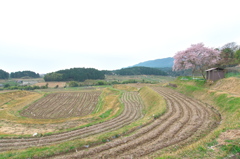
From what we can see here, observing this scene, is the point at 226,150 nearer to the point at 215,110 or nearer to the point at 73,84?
the point at 215,110

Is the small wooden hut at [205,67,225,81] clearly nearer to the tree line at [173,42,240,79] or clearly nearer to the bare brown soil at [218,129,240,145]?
the tree line at [173,42,240,79]

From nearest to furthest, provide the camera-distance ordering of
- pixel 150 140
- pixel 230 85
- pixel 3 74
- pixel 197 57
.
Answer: pixel 150 140 → pixel 230 85 → pixel 197 57 → pixel 3 74

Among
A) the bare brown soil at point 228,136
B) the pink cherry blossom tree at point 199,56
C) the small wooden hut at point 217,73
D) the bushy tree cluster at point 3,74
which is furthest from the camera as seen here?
the bushy tree cluster at point 3,74

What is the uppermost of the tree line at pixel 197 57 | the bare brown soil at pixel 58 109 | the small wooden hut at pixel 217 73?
the tree line at pixel 197 57

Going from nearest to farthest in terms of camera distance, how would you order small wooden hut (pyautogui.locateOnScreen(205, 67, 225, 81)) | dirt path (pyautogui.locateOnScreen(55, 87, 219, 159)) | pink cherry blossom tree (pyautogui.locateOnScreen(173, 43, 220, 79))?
dirt path (pyautogui.locateOnScreen(55, 87, 219, 159)) < small wooden hut (pyautogui.locateOnScreen(205, 67, 225, 81)) < pink cherry blossom tree (pyautogui.locateOnScreen(173, 43, 220, 79))

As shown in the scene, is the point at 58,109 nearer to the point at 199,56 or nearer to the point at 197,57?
the point at 197,57

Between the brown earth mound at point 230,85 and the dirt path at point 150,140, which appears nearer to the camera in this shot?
the dirt path at point 150,140

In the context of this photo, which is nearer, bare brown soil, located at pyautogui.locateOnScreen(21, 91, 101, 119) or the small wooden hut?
the small wooden hut

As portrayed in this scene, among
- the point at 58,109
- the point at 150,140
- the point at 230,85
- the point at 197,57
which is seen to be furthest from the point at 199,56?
the point at 58,109

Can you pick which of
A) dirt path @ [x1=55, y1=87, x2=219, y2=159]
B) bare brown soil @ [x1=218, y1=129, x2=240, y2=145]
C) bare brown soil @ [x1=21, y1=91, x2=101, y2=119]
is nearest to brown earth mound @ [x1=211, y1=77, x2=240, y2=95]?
dirt path @ [x1=55, y1=87, x2=219, y2=159]

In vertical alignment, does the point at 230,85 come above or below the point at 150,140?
above

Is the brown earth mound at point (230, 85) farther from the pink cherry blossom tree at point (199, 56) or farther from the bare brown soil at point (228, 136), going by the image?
the bare brown soil at point (228, 136)

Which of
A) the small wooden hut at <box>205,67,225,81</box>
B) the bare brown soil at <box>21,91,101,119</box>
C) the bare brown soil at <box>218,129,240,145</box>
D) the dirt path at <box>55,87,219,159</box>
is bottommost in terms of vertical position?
the bare brown soil at <box>21,91,101,119</box>

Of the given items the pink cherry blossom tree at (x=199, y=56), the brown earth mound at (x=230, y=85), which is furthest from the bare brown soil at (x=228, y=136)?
the pink cherry blossom tree at (x=199, y=56)
